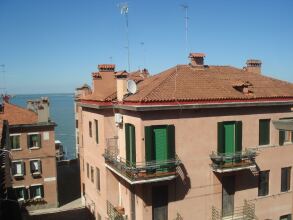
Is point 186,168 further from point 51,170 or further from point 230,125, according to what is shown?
point 51,170

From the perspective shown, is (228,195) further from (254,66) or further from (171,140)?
(254,66)

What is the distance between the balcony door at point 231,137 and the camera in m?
20.2

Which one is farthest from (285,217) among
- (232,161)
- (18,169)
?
(18,169)

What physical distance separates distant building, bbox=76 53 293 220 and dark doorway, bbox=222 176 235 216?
0.06 m

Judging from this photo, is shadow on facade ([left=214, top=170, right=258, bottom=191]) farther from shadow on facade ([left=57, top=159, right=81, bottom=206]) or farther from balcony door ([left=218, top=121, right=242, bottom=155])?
shadow on facade ([left=57, top=159, right=81, bottom=206])

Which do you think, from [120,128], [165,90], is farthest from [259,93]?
[120,128]

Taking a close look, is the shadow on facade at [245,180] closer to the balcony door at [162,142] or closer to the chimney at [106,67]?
the balcony door at [162,142]

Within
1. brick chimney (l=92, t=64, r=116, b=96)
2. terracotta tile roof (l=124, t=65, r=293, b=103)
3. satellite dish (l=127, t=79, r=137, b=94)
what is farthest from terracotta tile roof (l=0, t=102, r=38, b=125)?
satellite dish (l=127, t=79, r=137, b=94)

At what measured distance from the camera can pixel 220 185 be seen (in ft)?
67.5

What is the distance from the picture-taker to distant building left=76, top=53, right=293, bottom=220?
1836 centimetres

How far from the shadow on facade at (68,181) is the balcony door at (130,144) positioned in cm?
2252

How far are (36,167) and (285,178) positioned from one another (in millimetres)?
25302

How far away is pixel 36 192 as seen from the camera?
37.3 m

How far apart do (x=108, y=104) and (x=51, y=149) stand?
1817 centimetres
